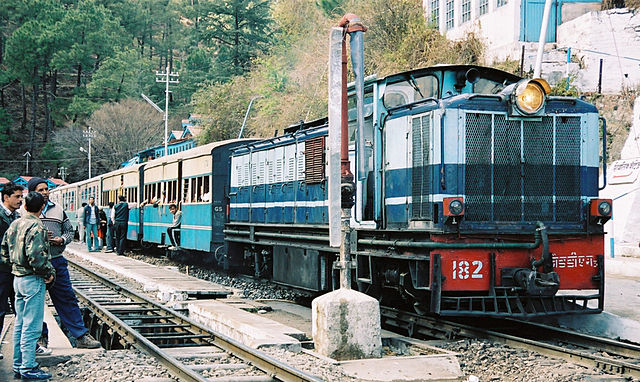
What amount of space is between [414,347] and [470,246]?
1.40m

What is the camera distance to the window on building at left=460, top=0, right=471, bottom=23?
34.0 m

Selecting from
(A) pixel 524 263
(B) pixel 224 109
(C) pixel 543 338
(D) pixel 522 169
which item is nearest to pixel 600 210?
(D) pixel 522 169

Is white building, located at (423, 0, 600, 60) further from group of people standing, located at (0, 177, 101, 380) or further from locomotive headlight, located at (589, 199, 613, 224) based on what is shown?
group of people standing, located at (0, 177, 101, 380)

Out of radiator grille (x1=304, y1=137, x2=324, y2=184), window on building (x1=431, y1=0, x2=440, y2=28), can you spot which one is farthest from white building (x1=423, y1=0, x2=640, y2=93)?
A: radiator grille (x1=304, y1=137, x2=324, y2=184)

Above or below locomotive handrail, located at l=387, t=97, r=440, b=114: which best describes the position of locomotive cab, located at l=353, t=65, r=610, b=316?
below

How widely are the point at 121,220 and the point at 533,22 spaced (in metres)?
17.9

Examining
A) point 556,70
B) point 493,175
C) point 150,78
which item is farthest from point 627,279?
→ point 150,78

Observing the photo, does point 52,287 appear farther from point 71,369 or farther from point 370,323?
point 370,323

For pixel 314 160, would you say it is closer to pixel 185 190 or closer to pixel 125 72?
pixel 185 190

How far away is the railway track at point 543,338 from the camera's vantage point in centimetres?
769

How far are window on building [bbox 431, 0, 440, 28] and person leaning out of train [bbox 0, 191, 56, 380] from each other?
107 feet

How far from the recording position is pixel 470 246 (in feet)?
29.2

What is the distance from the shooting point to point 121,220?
25094 millimetres

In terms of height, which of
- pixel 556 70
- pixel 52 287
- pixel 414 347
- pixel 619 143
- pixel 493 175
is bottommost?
pixel 414 347
